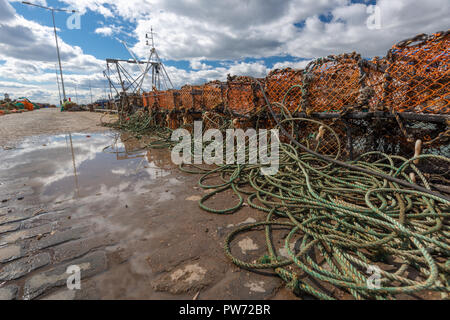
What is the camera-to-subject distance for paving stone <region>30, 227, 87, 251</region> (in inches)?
82.1

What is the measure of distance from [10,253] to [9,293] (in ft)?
2.01

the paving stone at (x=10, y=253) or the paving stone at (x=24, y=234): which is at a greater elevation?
the paving stone at (x=24, y=234)

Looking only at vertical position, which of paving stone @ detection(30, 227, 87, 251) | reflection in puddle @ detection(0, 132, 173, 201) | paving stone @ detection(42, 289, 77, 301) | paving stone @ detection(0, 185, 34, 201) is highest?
reflection in puddle @ detection(0, 132, 173, 201)

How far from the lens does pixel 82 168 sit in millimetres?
4543

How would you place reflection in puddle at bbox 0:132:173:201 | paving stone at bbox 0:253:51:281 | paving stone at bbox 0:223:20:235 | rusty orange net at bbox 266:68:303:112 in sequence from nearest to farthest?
1. paving stone at bbox 0:253:51:281
2. paving stone at bbox 0:223:20:235
3. reflection in puddle at bbox 0:132:173:201
4. rusty orange net at bbox 266:68:303:112

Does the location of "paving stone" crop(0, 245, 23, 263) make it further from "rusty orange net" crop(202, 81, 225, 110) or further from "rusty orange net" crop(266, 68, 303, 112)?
"rusty orange net" crop(202, 81, 225, 110)

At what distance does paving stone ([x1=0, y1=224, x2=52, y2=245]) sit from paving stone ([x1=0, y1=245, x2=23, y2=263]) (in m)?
0.13

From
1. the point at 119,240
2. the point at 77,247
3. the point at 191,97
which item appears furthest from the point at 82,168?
the point at 191,97

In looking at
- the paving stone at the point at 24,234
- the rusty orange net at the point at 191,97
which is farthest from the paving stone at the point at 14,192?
the rusty orange net at the point at 191,97

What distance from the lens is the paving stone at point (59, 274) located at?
159cm

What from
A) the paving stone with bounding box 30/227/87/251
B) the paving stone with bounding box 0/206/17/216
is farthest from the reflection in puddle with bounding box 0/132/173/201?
the paving stone with bounding box 30/227/87/251

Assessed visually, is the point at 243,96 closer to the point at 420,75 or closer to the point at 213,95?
the point at 213,95

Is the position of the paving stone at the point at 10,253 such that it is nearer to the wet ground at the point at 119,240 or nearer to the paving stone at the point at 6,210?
the wet ground at the point at 119,240

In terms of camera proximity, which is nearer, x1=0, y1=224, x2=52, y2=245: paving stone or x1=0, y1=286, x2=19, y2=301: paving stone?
x1=0, y1=286, x2=19, y2=301: paving stone
